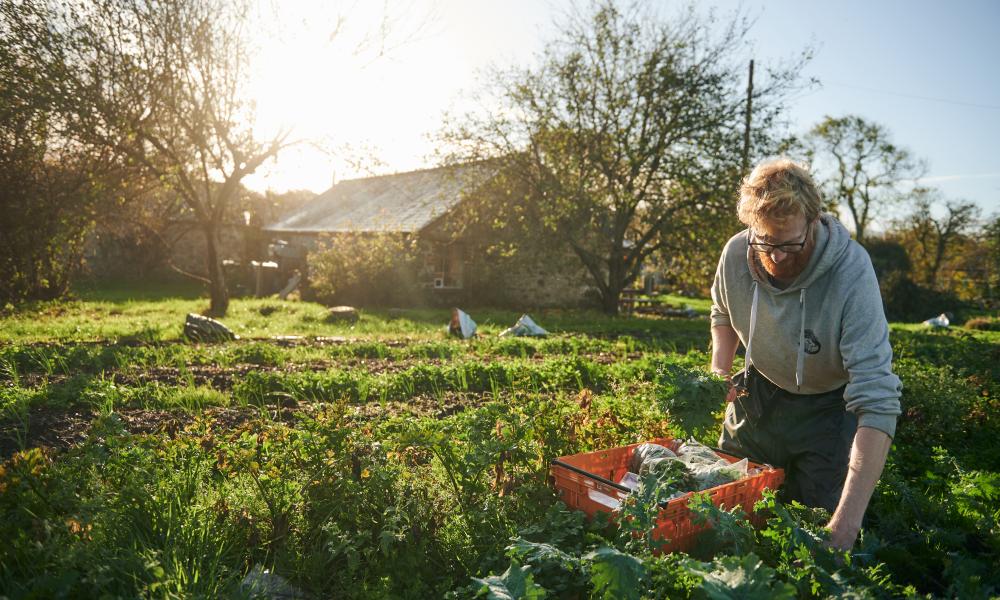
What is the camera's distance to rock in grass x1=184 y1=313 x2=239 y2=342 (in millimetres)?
10266

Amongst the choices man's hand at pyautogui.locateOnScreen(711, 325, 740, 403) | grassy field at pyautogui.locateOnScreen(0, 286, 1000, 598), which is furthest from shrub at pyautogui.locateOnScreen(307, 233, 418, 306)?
man's hand at pyautogui.locateOnScreen(711, 325, 740, 403)

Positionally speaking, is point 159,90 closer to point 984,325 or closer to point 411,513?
point 411,513

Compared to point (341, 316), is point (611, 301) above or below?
above

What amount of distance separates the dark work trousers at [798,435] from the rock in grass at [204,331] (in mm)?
9056

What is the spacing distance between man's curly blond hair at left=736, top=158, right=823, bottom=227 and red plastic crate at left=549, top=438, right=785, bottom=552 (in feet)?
4.00

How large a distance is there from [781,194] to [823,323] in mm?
687

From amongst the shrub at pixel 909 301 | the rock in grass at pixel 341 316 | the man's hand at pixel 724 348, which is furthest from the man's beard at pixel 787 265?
the shrub at pixel 909 301

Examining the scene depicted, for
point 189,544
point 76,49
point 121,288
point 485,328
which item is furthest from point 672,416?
point 121,288

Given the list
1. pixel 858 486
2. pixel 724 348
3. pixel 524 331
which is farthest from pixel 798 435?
pixel 524 331

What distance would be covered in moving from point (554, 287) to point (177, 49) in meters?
15.0

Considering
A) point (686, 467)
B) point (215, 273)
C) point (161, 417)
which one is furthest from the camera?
point (215, 273)

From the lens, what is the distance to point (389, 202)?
27.2 metres

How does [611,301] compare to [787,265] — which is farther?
[611,301]

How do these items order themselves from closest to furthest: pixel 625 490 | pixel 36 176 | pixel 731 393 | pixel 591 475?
pixel 625 490
pixel 591 475
pixel 731 393
pixel 36 176
